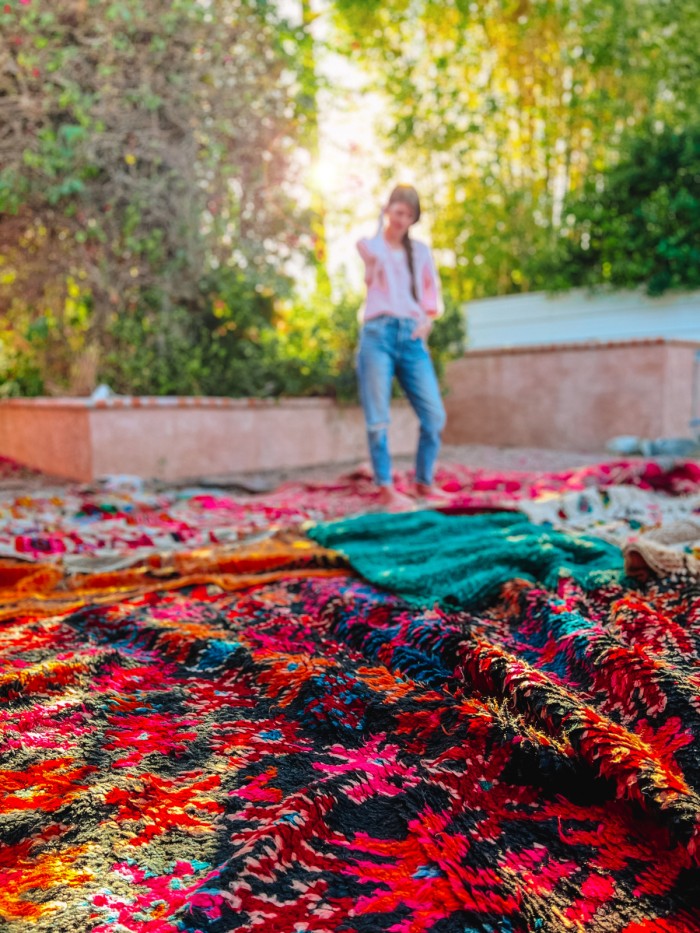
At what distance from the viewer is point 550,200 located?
9.51 m

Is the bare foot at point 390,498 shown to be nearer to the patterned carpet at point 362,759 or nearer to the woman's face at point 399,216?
the woman's face at point 399,216

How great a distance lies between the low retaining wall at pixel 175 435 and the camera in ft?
15.8

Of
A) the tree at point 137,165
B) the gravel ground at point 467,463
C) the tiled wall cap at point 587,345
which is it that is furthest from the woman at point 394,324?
the tiled wall cap at point 587,345

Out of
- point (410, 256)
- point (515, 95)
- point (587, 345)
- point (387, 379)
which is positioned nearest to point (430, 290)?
point (410, 256)

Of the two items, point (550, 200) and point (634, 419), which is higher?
point (550, 200)

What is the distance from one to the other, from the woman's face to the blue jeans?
49 centimetres

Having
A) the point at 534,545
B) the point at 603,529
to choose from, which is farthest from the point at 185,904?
the point at 603,529

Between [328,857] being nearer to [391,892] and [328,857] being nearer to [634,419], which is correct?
[391,892]

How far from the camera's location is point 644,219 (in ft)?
25.6

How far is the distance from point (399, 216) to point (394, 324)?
1.85 feet

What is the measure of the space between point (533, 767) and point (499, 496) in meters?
3.01

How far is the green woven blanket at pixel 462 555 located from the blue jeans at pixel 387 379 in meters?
1.20

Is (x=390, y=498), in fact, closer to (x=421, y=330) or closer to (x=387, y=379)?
(x=387, y=379)

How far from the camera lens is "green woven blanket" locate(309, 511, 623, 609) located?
2012mm
